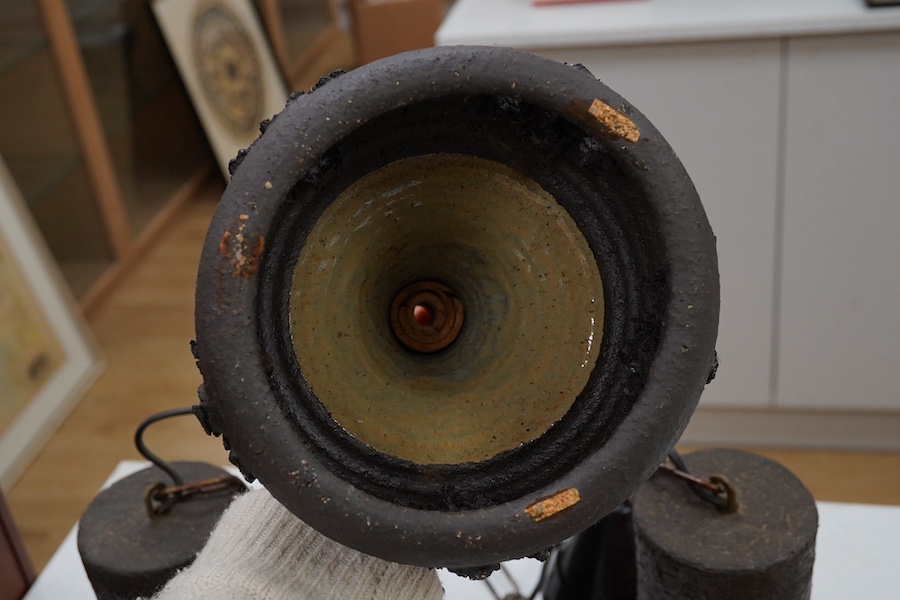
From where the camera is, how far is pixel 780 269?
70.0 inches

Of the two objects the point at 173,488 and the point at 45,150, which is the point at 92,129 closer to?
the point at 45,150

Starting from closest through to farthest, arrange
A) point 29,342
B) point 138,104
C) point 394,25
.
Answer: point 29,342 → point 138,104 → point 394,25

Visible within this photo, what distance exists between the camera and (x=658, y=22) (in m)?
1.62

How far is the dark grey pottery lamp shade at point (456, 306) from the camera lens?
1.96 ft

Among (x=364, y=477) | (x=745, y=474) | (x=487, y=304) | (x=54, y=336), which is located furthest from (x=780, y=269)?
(x=54, y=336)

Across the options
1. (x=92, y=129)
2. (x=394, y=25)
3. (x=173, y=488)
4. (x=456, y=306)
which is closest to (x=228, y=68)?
(x=394, y=25)

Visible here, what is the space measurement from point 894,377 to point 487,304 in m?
1.38

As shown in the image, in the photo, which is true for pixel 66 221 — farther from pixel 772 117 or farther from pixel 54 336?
pixel 772 117

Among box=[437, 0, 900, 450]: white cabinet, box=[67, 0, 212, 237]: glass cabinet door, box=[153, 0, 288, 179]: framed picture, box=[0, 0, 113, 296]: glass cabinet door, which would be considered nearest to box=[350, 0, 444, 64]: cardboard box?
box=[153, 0, 288, 179]: framed picture

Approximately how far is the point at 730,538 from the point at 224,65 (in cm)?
263

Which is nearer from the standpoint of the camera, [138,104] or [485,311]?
[485,311]

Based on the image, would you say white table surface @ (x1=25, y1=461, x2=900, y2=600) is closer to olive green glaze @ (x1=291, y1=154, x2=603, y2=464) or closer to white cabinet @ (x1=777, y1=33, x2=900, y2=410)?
olive green glaze @ (x1=291, y1=154, x2=603, y2=464)

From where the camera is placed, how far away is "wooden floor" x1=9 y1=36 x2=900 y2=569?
6.32ft

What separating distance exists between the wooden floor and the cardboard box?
3.18 feet
